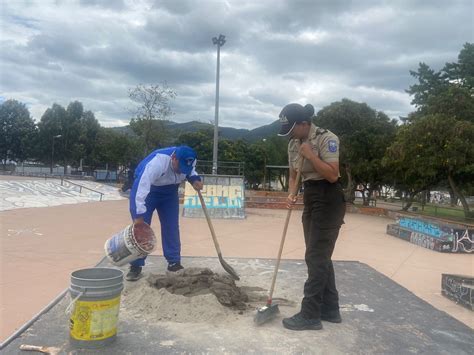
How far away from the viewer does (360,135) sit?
66.2ft

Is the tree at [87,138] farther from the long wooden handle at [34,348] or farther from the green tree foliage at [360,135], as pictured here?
the long wooden handle at [34,348]

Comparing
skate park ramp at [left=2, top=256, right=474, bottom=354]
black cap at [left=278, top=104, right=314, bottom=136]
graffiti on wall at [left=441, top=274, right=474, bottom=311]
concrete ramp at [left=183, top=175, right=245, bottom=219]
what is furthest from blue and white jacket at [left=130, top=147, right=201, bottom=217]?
concrete ramp at [left=183, top=175, right=245, bottom=219]

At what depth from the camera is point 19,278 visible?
534cm

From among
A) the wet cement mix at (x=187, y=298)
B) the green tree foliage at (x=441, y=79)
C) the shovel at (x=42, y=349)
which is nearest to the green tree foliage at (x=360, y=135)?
the green tree foliage at (x=441, y=79)

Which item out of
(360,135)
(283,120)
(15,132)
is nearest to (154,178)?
(283,120)

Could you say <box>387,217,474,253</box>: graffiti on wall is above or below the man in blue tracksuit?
below

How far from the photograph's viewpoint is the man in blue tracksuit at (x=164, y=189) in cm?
446

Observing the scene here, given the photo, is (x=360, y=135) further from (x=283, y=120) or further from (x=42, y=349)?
(x=42, y=349)

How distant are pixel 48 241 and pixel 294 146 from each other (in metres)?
6.14

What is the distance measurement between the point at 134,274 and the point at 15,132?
173 feet

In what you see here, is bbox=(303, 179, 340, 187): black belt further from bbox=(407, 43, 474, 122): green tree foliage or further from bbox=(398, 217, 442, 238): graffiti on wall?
bbox=(407, 43, 474, 122): green tree foliage

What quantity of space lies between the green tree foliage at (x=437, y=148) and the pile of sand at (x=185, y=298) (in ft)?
40.5

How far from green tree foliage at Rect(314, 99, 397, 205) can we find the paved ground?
7.13 metres

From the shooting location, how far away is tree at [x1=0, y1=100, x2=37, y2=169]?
5044 centimetres
